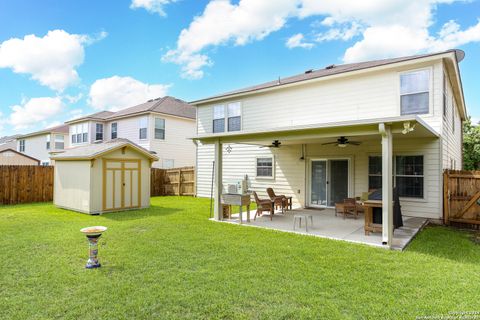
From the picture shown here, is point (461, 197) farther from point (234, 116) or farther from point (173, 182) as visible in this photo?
point (173, 182)

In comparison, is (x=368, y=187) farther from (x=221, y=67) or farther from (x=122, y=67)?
(x=122, y=67)

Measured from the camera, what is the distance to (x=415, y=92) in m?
9.05

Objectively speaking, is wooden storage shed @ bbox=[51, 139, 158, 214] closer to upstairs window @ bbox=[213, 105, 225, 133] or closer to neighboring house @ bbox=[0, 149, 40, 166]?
upstairs window @ bbox=[213, 105, 225, 133]

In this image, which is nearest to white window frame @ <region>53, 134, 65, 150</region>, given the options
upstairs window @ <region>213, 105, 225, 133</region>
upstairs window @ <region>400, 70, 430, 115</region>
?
upstairs window @ <region>213, 105, 225, 133</region>

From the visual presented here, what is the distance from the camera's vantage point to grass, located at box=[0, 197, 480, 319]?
11.0 ft

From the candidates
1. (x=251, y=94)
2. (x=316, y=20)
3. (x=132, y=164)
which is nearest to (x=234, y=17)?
(x=251, y=94)

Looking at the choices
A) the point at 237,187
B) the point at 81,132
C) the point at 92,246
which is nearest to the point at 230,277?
the point at 92,246

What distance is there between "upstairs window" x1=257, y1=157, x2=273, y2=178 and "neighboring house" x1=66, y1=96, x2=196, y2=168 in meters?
7.88

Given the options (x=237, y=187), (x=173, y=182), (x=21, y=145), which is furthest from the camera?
(x=21, y=145)

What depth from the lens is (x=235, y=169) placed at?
543 inches

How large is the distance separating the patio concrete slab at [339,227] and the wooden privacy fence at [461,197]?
2.54 ft

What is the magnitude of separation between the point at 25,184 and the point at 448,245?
52.4 feet

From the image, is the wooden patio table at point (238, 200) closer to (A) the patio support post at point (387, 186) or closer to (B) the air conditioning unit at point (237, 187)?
(B) the air conditioning unit at point (237, 187)

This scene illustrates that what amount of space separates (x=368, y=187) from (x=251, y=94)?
6388 millimetres
